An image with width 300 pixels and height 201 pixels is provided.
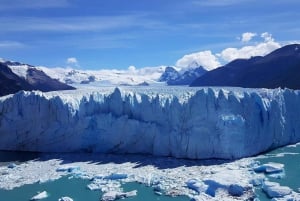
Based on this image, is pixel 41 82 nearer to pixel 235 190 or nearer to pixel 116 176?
pixel 116 176

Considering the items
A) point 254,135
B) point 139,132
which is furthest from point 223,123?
point 139,132

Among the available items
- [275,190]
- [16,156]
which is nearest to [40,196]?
[16,156]

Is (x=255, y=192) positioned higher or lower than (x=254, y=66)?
lower

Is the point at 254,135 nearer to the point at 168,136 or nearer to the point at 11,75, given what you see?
the point at 168,136

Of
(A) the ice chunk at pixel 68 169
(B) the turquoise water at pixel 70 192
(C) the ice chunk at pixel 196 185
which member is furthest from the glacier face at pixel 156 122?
(B) the turquoise water at pixel 70 192

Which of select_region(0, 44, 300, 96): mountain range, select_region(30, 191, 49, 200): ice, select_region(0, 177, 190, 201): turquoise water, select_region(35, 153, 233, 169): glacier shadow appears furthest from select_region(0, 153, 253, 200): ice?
select_region(0, 44, 300, 96): mountain range

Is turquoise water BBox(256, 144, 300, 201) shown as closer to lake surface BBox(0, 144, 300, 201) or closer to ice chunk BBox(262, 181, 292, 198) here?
lake surface BBox(0, 144, 300, 201)
